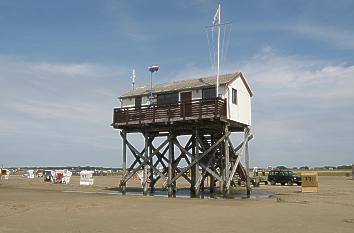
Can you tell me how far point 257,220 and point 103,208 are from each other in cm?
715

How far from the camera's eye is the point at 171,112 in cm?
2770

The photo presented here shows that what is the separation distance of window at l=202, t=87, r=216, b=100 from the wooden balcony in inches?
35.8

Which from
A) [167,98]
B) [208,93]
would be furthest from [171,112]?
[208,93]

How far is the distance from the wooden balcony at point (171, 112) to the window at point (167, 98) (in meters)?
1.11

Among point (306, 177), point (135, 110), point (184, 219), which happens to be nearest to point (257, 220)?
point (184, 219)

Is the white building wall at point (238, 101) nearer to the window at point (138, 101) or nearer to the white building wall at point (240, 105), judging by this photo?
the white building wall at point (240, 105)

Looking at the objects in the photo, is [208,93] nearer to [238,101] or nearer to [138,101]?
[238,101]

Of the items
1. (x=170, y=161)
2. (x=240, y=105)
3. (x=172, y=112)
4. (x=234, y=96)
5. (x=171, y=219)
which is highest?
(x=234, y=96)

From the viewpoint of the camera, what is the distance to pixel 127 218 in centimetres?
1549

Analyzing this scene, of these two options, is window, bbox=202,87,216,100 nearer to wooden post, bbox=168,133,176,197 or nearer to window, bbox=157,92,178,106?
window, bbox=157,92,178,106

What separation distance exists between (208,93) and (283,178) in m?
24.6

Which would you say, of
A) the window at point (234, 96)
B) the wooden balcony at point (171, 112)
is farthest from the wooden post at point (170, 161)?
the window at point (234, 96)

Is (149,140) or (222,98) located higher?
(222,98)

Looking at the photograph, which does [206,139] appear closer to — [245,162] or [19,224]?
[245,162]
